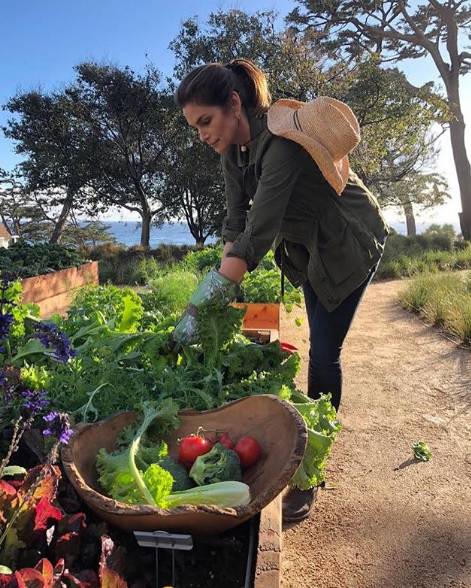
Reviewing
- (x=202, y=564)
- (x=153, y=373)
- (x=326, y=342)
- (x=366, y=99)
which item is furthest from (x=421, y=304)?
(x=366, y=99)

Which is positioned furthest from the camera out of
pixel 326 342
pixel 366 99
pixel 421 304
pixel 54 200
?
pixel 54 200

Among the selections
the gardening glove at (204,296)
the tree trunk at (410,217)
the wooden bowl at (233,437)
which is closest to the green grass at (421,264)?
the gardening glove at (204,296)

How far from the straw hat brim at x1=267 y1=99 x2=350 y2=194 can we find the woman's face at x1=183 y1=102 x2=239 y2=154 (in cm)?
15

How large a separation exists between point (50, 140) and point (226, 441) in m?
15.1

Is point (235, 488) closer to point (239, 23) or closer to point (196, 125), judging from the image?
point (196, 125)

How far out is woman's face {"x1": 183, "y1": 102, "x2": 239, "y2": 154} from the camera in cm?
194

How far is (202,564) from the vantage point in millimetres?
1552

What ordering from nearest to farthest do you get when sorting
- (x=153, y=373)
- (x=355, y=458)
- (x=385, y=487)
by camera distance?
(x=153, y=373)
(x=385, y=487)
(x=355, y=458)

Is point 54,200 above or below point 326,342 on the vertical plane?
above

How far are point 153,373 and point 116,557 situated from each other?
100 centimetres

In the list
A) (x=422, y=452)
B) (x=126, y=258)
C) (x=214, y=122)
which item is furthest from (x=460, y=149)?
(x=214, y=122)

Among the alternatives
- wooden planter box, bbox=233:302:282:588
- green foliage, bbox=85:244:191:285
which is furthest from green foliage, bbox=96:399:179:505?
green foliage, bbox=85:244:191:285

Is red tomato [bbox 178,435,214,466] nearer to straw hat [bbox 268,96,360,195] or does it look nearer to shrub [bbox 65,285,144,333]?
straw hat [bbox 268,96,360,195]

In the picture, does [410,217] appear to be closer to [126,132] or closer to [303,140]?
[126,132]
